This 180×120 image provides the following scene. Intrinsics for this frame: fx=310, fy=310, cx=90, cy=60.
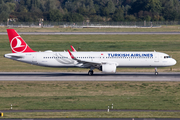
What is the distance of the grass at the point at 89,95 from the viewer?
97.6 feet

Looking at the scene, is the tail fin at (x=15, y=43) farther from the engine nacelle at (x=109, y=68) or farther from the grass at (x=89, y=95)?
the engine nacelle at (x=109, y=68)

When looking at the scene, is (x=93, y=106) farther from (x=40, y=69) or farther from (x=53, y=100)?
(x=40, y=69)

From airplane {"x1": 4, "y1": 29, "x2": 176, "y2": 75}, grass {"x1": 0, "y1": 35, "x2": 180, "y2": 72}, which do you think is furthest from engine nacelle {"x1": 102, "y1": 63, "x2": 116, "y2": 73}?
grass {"x1": 0, "y1": 35, "x2": 180, "y2": 72}

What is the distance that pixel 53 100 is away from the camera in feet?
106

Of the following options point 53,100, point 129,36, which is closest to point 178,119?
point 53,100

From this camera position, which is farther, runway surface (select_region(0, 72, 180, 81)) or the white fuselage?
the white fuselage

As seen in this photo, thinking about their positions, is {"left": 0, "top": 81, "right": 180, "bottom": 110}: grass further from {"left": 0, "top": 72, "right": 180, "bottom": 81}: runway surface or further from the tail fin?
the tail fin

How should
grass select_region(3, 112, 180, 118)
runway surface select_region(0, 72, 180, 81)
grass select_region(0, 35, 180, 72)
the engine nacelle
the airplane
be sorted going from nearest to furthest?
grass select_region(3, 112, 180, 118)
runway surface select_region(0, 72, 180, 81)
the engine nacelle
the airplane
grass select_region(0, 35, 180, 72)

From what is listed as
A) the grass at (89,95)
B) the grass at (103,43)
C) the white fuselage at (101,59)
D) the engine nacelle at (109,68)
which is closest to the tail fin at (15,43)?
the white fuselage at (101,59)

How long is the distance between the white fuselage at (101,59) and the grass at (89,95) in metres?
7.46

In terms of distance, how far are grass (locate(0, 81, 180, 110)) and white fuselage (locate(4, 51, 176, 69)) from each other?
24.5 ft

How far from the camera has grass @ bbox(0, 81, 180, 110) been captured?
29.7 m

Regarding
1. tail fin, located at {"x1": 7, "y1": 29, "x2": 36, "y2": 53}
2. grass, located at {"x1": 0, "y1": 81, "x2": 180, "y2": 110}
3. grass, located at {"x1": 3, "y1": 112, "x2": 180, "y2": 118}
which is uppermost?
tail fin, located at {"x1": 7, "y1": 29, "x2": 36, "y2": 53}

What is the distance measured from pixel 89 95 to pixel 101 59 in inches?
593
